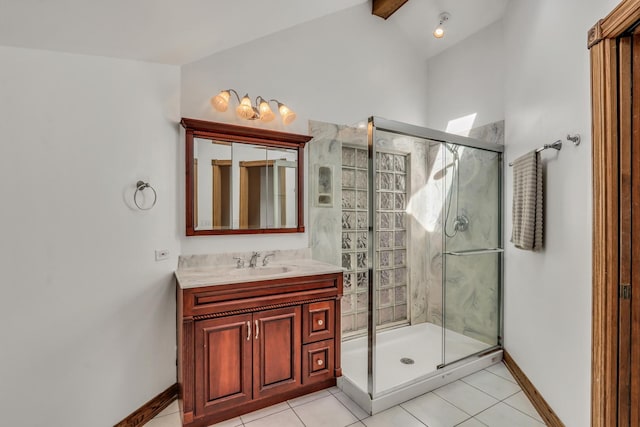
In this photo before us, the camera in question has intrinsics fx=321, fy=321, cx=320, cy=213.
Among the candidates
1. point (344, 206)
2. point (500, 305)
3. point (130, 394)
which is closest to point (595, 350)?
point (500, 305)

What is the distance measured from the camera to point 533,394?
7.31ft

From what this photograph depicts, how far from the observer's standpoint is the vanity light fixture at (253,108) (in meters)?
2.42

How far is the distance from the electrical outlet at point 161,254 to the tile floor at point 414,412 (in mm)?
1023

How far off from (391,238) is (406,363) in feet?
3.40

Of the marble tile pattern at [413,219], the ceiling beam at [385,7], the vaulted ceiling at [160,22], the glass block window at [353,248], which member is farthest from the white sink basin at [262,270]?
the ceiling beam at [385,7]

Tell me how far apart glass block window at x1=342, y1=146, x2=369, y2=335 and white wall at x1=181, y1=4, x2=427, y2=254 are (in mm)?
434

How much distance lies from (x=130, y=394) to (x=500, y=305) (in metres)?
2.96

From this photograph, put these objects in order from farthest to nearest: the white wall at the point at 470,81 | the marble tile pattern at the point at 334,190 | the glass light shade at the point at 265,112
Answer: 1. the white wall at the point at 470,81
2. the marble tile pattern at the point at 334,190
3. the glass light shade at the point at 265,112

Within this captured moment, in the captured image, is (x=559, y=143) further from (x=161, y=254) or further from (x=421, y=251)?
(x=161, y=254)

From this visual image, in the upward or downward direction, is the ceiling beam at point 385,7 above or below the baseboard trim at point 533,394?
above

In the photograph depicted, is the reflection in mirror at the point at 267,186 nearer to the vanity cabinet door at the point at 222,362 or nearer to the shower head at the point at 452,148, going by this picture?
the vanity cabinet door at the point at 222,362

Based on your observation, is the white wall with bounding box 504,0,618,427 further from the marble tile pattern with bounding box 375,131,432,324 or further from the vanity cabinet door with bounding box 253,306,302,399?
the vanity cabinet door with bounding box 253,306,302,399

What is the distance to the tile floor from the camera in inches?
79.8

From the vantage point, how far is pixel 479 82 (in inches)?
126
